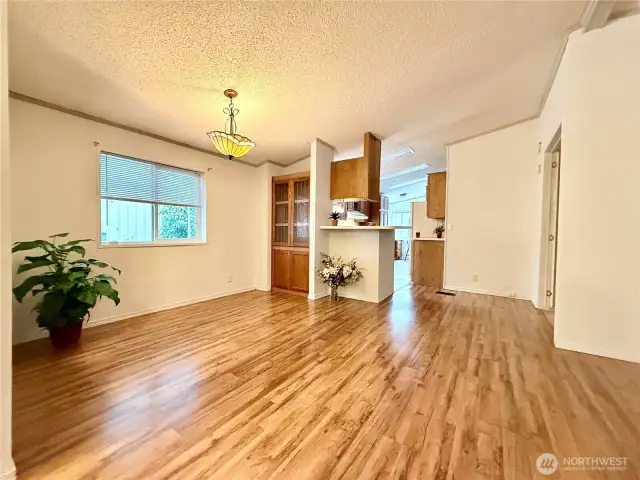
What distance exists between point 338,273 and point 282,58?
2996 mm

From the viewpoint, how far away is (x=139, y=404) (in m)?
1.83

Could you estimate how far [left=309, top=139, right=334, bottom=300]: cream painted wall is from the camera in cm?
457

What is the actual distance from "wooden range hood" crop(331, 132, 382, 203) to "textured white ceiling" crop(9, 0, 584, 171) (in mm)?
663

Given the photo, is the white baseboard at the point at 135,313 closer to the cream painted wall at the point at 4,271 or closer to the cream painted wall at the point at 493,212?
the cream painted wall at the point at 4,271

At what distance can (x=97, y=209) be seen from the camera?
328 centimetres

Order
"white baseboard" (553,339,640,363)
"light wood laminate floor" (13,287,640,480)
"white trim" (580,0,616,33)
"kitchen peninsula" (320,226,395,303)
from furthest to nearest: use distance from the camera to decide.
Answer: "kitchen peninsula" (320,226,395,303), "white baseboard" (553,339,640,363), "white trim" (580,0,616,33), "light wood laminate floor" (13,287,640,480)

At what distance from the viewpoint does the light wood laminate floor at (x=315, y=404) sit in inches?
54.1

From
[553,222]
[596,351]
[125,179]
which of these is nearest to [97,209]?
[125,179]

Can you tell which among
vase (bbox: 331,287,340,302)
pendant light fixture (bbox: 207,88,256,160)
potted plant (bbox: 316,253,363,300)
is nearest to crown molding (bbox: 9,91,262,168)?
pendant light fixture (bbox: 207,88,256,160)

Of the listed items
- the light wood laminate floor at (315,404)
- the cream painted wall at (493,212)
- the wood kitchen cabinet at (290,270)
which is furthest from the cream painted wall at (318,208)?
the cream painted wall at (493,212)

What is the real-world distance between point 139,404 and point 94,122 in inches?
125

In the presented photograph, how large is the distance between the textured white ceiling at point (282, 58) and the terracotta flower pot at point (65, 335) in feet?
7.51

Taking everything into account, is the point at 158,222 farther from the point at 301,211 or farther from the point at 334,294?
the point at 334,294

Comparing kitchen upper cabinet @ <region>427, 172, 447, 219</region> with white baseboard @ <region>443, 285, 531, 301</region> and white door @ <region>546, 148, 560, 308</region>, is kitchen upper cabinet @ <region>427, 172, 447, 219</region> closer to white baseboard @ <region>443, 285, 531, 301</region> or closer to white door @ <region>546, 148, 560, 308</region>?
white baseboard @ <region>443, 285, 531, 301</region>
